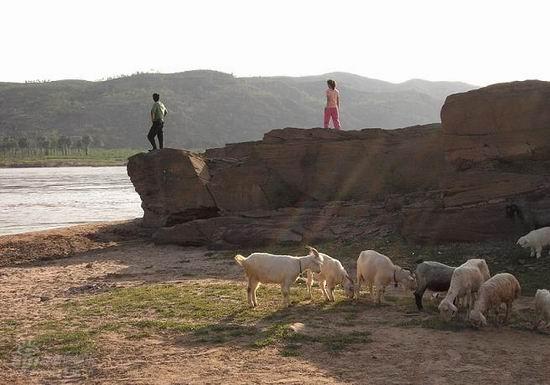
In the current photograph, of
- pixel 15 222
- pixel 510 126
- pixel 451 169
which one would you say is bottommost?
pixel 15 222

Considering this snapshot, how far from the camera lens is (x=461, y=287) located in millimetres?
11805

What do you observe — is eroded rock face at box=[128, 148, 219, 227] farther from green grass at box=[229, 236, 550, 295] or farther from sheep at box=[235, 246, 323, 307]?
sheep at box=[235, 246, 323, 307]

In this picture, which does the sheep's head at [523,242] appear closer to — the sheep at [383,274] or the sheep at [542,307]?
the sheep at [383,274]

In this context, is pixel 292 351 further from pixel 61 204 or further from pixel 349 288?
pixel 61 204

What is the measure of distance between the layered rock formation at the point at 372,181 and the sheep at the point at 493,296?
6366mm

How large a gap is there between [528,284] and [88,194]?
4045 cm

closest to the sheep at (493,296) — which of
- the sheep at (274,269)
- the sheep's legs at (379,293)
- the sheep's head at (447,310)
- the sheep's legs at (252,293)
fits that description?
the sheep's head at (447,310)

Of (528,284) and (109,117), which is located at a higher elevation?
(109,117)

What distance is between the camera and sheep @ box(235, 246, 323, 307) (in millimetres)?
13164

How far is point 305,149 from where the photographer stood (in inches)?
970

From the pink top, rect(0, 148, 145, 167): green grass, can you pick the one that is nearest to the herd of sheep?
the pink top

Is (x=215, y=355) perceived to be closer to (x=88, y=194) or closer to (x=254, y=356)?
(x=254, y=356)

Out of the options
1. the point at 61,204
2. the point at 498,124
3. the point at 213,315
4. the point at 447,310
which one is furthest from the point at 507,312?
the point at 61,204

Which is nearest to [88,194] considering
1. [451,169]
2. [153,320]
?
[451,169]
